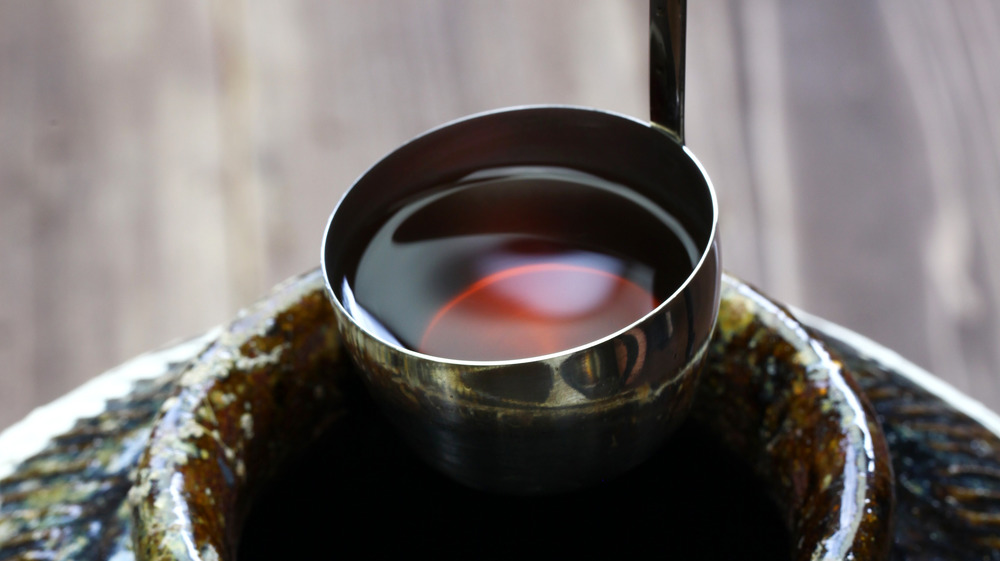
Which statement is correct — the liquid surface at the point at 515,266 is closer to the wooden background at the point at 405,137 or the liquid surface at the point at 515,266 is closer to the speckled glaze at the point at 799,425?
the speckled glaze at the point at 799,425

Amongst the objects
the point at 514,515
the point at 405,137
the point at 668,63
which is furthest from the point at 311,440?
the point at 405,137

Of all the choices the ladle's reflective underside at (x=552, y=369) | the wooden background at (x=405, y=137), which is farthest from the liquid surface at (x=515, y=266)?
the wooden background at (x=405, y=137)

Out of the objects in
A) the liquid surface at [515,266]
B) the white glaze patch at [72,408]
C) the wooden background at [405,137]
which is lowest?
the wooden background at [405,137]

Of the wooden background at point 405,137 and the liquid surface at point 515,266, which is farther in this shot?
the wooden background at point 405,137

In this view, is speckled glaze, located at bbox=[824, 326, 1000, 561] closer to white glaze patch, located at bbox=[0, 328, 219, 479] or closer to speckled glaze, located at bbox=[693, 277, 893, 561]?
speckled glaze, located at bbox=[693, 277, 893, 561]

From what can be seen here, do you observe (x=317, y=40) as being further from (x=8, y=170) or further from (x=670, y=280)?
(x=670, y=280)

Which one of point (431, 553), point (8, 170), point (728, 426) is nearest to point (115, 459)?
point (431, 553)
